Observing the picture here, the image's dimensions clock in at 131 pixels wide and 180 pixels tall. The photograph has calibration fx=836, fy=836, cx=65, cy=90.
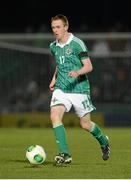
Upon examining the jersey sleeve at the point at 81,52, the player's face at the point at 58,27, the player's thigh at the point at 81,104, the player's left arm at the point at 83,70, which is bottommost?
the player's thigh at the point at 81,104

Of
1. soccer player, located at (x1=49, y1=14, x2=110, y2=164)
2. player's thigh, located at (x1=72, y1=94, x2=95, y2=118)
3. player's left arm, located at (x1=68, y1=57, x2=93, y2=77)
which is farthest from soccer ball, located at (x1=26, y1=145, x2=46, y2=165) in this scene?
player's left arm, located at (x1=68, y1=57, x2=93, y2=77)

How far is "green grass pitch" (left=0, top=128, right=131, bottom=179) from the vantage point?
10.3 m

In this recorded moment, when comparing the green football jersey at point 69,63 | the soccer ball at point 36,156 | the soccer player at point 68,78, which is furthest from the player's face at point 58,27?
the soccer ball at point 36,156

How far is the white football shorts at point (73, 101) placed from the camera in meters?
11.8

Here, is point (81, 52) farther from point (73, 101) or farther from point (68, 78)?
point (73, 101)

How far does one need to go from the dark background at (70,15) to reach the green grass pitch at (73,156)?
340 inches

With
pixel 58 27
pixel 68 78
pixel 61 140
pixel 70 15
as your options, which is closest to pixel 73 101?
pixel 68 78

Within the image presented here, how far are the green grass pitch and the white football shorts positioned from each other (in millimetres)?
758

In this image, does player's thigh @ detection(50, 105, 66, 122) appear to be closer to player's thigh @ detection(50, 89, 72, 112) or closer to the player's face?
player's thigh @ detection(50, 89, 72, 112)

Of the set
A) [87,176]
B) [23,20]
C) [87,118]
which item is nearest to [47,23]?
[23,20]

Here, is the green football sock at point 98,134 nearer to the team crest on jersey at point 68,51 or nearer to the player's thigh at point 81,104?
the player's thigh at point 81,104

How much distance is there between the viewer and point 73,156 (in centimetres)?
1309

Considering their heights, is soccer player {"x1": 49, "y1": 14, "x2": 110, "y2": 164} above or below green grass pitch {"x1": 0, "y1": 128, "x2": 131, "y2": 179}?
above

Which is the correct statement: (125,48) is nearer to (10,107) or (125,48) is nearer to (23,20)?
(10,107)
